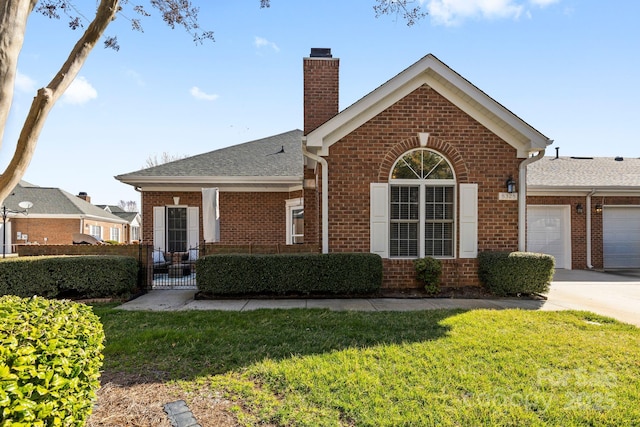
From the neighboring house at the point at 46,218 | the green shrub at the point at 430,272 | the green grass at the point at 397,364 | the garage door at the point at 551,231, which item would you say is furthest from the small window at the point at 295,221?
the neighboring house at the point at 46,218

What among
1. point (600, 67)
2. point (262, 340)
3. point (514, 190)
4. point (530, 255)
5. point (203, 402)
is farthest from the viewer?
point (600, 67)

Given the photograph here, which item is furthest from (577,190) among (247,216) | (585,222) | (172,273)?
(172,273)

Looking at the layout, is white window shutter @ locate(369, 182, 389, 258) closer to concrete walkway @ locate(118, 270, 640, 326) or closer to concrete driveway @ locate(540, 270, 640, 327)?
concrete walkway @ locate(118, 270, 640, 326)

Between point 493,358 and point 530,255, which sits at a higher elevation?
point 530,255

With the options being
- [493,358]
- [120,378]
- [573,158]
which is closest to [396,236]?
[493,358]

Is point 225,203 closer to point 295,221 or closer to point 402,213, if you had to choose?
point 295,221

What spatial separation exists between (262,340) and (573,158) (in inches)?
711

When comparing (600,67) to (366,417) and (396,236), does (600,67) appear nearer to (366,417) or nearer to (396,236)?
(396,236)

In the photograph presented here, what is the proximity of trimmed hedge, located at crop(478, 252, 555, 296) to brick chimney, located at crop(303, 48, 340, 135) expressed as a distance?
6.03 m

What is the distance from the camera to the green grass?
2.96 m

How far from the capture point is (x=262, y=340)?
4.72 metres

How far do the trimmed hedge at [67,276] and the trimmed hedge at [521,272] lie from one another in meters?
8.48

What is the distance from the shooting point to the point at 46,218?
82.5 ft

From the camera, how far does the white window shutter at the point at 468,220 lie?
26.7 ft
